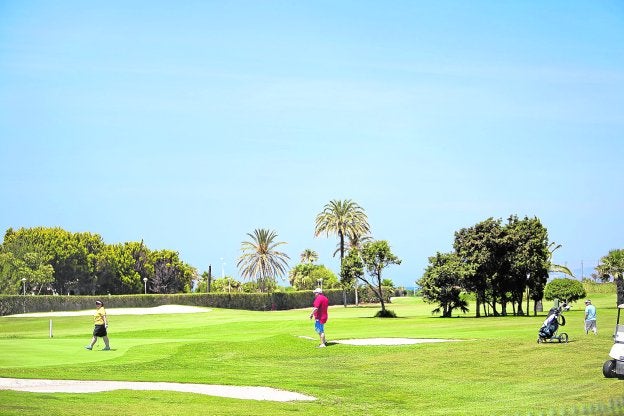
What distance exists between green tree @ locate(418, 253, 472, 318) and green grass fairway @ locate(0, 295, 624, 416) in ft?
98.1

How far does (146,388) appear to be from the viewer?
23.9 m

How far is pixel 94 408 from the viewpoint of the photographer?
19.1 m

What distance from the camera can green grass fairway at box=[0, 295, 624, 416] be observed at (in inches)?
806

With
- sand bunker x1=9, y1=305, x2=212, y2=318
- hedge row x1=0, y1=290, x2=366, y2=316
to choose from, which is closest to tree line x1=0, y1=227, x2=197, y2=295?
hedge row x1=0, y1=290, x2=366, y2=316

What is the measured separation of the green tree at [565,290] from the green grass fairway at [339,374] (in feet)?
131

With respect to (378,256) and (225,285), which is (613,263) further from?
(225,285)

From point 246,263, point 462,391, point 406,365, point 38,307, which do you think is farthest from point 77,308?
point 462,391

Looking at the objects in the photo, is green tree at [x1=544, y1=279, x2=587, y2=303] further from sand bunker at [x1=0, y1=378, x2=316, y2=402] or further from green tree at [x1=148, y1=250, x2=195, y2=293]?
green tree at [x1=148, y1=250, x2=195, y2=293]

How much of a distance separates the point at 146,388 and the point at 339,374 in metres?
7.27

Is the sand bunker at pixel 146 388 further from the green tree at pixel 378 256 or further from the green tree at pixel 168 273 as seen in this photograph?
the green tree at pixel 168 273

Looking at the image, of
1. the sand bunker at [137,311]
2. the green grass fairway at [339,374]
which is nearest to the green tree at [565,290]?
the sand bunker at [137,311]

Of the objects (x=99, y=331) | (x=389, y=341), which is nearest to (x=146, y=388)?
(x=99, y=331)

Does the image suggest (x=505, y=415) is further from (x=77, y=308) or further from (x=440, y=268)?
(x=77, y=308)

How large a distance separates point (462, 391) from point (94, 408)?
10102mm
